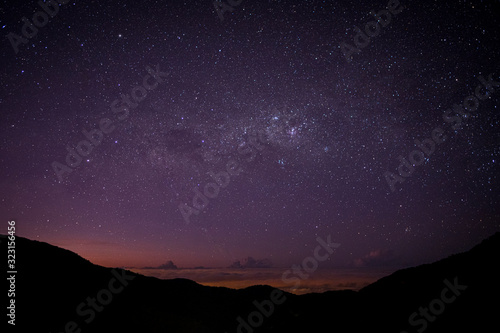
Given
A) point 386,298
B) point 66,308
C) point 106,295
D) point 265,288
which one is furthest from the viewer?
point 265,288

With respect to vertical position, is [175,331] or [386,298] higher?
[386,298]

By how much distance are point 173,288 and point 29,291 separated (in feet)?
76.9

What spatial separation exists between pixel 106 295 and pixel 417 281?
32.9m

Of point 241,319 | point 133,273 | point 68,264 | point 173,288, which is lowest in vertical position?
point 241,319

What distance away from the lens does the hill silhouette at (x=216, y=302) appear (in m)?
15.4

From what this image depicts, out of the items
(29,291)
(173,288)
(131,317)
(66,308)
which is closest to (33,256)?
(29,291)

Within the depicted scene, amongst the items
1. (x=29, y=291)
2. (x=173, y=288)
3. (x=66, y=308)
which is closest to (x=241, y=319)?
(x=173, y=288)

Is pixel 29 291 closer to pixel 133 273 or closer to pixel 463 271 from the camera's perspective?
pixel 133 273

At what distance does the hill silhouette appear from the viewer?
50.6 ft

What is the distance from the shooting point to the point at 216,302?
4444cm

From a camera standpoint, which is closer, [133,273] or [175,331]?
[175,331]

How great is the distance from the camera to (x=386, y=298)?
22562 mm

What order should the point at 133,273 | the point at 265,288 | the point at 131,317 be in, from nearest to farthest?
the point at 131,317 < the point at 133,273 < the point at 265,288

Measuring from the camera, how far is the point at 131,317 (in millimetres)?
28312
